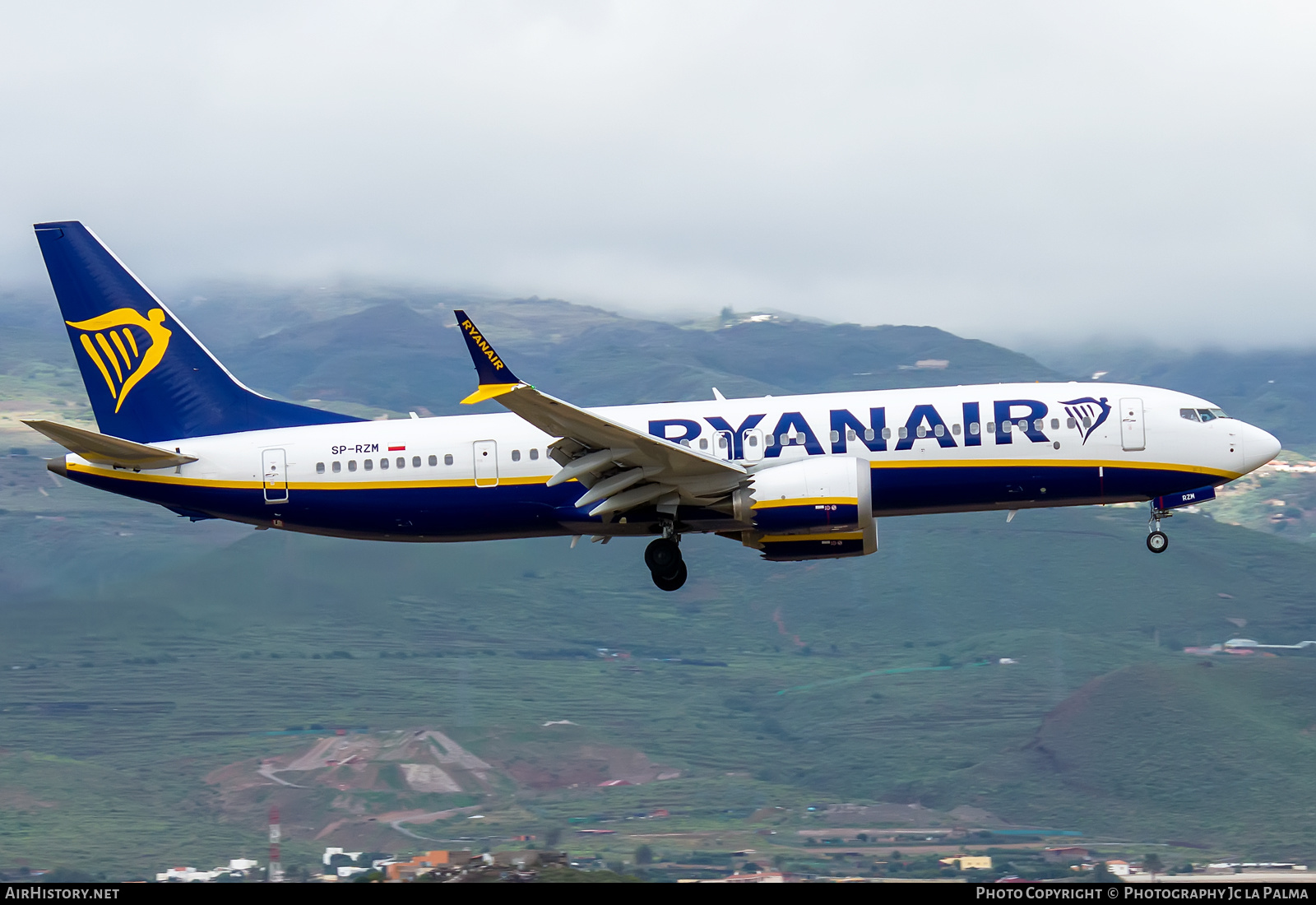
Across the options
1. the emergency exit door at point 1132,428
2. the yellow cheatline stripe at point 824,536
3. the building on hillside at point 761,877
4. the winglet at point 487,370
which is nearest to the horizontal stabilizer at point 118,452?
the winglet at point 487,370

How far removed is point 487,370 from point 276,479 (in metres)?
9.81

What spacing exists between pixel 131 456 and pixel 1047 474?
965 inches

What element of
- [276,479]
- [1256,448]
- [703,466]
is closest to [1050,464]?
[1256,448]

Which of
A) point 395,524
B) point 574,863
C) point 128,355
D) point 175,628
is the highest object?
point 128,355

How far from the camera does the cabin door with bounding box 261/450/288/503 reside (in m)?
42.5

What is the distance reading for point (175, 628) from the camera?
199125 mm

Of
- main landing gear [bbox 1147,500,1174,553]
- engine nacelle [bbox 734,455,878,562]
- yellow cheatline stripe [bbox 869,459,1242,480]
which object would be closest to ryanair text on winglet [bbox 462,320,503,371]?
engine nacelle [bbox 734,455,878,562]

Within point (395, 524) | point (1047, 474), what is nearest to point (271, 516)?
point (395, 524)

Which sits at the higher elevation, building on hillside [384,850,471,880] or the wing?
the wing

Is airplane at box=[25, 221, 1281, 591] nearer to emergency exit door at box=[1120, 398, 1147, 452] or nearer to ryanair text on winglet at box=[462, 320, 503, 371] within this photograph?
emergency exit door at box=[1120, 398, 1147, 452]

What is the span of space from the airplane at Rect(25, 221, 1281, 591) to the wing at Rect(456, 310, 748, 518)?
58 millimetres

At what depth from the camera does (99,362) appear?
45.1m
